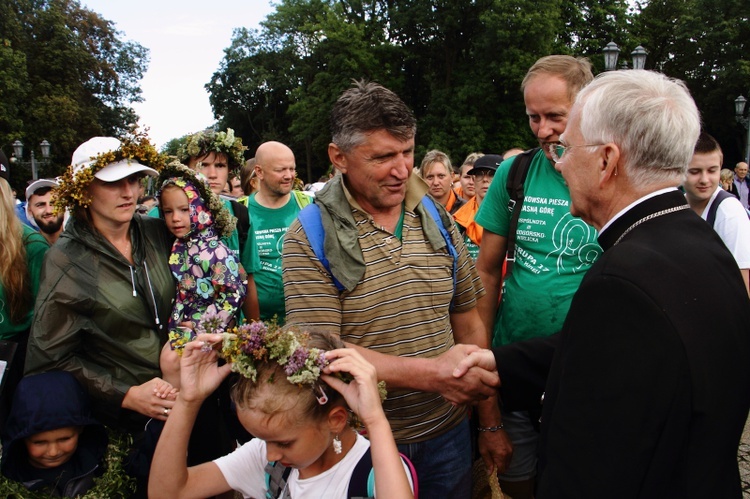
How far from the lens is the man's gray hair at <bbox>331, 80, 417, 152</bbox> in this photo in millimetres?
2416

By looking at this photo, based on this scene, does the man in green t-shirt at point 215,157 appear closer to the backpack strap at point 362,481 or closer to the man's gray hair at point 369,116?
the man's gray hair at point 369,116

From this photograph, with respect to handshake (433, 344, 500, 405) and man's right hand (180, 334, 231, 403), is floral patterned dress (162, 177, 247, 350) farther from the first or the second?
handshake (433, 344, 500, 405)

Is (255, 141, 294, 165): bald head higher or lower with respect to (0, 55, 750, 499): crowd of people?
higher

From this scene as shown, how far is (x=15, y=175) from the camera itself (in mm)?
30156

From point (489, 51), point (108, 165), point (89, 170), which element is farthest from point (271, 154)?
point (489, 51)

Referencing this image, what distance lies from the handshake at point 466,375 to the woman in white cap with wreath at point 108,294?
1.33 meters

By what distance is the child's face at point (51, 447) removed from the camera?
8.94ft

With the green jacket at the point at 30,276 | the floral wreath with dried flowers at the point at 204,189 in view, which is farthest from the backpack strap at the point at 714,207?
the green jacket at the point at 30,276

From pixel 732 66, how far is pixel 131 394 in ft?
116

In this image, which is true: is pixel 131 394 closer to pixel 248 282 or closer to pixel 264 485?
pixel 264 485

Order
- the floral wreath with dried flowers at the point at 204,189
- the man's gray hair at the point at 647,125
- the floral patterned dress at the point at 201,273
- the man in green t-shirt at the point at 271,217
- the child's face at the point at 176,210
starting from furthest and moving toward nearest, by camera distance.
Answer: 1. the man in green t-shirt at the point at 271,217
2. the floral wreath with dried flowers at the point at 204,189
3. the child's face at the point at 176,210
4. the floral patterned dress at the point at 201,273
5. the man's gray hair at the point at 647,125

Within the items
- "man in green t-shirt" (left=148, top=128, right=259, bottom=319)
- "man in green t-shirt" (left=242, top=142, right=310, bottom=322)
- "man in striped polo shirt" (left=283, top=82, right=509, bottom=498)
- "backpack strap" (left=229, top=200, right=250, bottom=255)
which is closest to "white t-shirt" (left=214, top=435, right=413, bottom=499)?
"man in striped polo shirt" (left=283, top=82, right=509, bottom=498)

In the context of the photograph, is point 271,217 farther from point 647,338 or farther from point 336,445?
point 647,338

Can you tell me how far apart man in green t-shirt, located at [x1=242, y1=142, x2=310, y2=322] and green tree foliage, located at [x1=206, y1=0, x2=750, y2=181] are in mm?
25556
